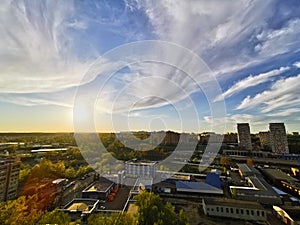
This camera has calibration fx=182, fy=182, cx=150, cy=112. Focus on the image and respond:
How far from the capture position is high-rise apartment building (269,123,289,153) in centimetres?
1291

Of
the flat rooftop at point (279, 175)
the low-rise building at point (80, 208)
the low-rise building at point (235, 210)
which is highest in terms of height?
the flat rooftop at point (279, 175)

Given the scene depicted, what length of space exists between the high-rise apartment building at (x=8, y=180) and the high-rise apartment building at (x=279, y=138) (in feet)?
49.3

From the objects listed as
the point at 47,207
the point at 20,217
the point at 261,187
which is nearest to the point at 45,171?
the point at 47,207

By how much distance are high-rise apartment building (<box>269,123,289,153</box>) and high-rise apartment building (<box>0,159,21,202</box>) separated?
15.0m

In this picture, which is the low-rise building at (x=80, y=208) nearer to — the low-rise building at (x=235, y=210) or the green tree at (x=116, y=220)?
the green tree at (x=116, y=220)

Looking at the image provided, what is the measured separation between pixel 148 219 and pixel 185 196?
2.94 metres

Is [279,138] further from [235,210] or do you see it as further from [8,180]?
[8,180]

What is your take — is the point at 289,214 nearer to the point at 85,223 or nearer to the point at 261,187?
the point at 261,187

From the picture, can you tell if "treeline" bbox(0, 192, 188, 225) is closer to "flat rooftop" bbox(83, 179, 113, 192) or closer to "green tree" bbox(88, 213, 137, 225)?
"green tree" bbox(88, 213, 137, 225)

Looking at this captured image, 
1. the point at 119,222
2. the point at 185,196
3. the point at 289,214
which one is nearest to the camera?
the point at 119,222

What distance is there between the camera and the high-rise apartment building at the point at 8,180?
492 centimetres

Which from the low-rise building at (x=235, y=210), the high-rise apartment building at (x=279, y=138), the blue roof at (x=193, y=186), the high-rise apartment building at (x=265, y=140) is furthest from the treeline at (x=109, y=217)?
the high-rise apartment building at (x=265, y=140)

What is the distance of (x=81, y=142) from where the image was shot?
1516 cm

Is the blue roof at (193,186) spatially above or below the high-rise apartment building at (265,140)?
below
